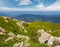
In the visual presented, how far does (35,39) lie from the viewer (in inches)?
1374

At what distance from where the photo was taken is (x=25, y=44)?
29.6m

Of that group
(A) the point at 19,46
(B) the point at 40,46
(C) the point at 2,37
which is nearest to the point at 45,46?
(B) the point at 40,46

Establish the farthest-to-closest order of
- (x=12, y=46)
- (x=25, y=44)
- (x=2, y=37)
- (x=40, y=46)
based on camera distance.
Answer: (x=2, y=37) < (x=12, y=46) < (x=25, y=44) < (x=40, y=46)

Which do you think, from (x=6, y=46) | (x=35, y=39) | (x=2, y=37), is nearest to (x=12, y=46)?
(x=6, y=46)

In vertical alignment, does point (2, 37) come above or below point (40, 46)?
below

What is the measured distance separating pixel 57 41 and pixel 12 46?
24.5 ft

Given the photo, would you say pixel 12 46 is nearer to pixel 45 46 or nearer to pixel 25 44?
pixel 25 44

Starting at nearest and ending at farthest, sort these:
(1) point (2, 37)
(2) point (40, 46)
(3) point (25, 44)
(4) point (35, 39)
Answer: (2) point (40, 46) → (3) point (25, 44) → (4) point (35, 39) → (1) point (2, 37)

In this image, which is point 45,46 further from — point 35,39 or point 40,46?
point 35,39

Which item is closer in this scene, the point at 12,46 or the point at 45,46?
the point at 45,46

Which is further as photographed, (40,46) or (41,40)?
(41,40)

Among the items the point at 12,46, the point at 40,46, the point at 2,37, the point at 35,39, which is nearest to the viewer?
the point at 40,46

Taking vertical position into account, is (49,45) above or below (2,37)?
above

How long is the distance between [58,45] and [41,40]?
5573 millimetres
